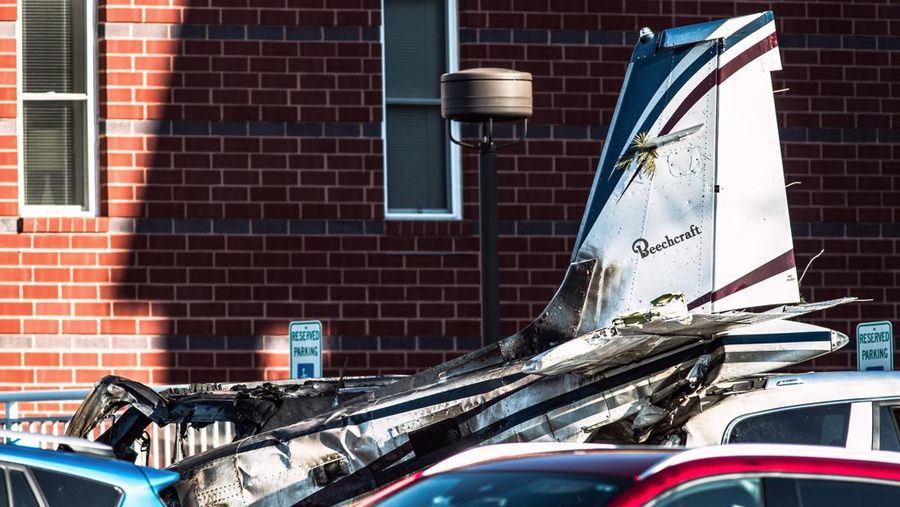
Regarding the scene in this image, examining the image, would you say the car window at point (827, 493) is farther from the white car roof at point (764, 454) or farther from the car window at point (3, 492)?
the car window at point (3, 492)

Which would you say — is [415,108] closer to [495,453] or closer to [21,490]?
[21,490]

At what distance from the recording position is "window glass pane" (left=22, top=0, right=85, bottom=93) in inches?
511

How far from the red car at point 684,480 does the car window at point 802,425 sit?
207 cm

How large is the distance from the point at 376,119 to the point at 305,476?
6.49m

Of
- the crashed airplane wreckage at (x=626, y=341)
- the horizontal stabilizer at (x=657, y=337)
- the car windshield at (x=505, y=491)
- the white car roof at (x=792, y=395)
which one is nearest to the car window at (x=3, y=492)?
the crashed airplane wreckage at (x=626, y=341)

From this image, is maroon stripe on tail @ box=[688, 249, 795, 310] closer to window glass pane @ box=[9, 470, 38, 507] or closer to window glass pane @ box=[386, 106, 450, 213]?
window glass pane @ box=[9, 470, 38, 507]

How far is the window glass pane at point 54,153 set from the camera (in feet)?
42.5

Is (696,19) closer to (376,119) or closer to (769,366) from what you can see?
(376,119)

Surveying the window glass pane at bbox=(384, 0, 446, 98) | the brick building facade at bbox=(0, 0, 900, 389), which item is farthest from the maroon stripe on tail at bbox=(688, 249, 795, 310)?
the window glass pane at bbox=(384, 0, 446, 98)

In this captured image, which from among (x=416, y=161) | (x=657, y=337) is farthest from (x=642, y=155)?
(x=416, y=161)

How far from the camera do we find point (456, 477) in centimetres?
497

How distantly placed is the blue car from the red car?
1427 millimetres

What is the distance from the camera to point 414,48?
1360 centimetres

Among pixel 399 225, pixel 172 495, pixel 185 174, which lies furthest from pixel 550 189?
pixel 172 495
